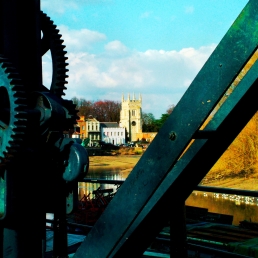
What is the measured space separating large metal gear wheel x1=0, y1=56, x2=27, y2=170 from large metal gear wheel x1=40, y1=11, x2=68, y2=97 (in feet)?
1.05

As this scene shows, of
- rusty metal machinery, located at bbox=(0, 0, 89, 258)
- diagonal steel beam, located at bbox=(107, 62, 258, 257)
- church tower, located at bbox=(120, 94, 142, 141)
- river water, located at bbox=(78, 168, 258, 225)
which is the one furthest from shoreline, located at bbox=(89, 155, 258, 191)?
diagonal steel beam, located at bbox=(107, 62, 258, 257)

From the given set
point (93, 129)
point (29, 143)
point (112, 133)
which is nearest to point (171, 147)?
point (29, 143)

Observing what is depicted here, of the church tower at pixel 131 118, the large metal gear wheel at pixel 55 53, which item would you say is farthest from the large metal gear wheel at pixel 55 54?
the church tower at pixel 131 118

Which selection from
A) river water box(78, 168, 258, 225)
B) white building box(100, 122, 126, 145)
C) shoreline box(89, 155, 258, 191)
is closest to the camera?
river water box(78, 168, 258, 225)

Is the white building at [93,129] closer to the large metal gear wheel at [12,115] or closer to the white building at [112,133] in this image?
the white building at [112,133]

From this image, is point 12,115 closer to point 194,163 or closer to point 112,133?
point 194,163

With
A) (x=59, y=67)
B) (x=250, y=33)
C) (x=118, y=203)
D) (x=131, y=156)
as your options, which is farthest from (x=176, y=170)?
(x=131, y=156)

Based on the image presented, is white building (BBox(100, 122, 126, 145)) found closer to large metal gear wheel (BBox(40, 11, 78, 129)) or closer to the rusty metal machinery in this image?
large metal gear wheel (BBox(40, 11, 78, 129))

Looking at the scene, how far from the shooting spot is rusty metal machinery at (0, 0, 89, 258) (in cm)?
191

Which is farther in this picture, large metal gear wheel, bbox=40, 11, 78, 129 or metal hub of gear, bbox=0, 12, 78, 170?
large metal gear wheel, bbox=40, 11, 78, 129

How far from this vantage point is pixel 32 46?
2092 millimetres

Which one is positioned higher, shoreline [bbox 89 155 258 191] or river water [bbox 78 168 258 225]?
shoreline [bbox 89 155 258 191]

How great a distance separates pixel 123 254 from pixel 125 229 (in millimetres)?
106

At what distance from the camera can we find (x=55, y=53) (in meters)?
2.25
